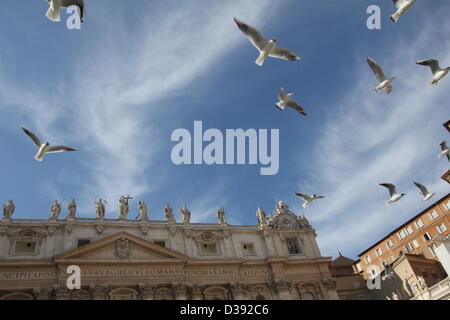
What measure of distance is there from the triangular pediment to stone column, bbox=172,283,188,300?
235 cm

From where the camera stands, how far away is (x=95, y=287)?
32.4m

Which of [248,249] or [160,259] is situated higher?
[248,249]

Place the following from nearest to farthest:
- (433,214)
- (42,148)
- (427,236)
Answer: (42,148), (427,236), (433,214)

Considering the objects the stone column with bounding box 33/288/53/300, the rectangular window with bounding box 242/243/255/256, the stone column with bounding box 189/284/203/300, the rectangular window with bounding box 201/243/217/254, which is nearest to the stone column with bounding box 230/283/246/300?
the stone column with bounding box 189/284/203/300

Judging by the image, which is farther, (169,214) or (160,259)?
(169,214)

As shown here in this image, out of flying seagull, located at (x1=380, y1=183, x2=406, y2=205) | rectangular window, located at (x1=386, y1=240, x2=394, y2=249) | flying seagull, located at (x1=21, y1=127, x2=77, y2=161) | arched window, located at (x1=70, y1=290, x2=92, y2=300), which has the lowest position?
flying seagull, located at (x1=380, y1=183, x2=406, y2=205)

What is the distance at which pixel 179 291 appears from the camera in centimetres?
3481

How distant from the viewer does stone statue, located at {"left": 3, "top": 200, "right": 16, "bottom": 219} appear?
113 ft

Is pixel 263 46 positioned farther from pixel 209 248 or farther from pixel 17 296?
pixel 17 296

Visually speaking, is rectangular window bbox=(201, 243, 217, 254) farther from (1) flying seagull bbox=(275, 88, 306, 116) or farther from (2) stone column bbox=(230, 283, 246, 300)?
(1) flying seagull bbox=(275, 88, 306, 116)

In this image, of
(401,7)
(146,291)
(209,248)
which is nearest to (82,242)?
(146,291)

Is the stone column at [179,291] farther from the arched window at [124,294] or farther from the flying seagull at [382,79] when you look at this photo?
the flying seagull at [382,79]

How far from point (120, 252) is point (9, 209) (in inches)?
442
